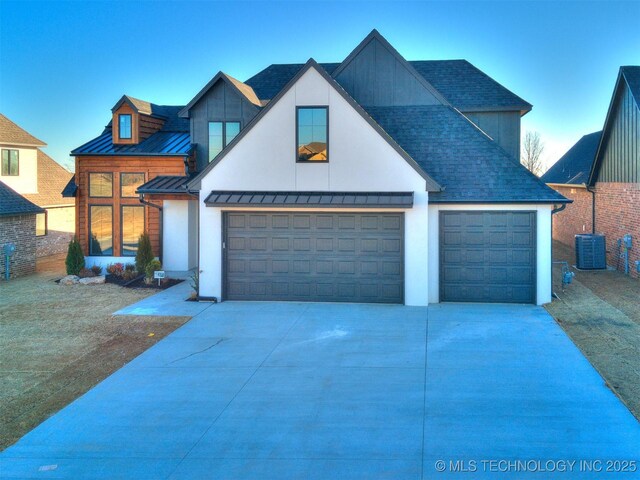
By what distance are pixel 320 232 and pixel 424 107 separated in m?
4.82

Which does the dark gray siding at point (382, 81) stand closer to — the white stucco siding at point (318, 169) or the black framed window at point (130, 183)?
the white stucco siding at point (318, 169)

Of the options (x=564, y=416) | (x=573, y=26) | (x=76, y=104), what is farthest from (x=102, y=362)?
(x=76, y=104)

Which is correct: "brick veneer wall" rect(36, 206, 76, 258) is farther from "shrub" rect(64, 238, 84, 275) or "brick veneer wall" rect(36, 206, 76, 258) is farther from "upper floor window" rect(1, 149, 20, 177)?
"shrub" rect(64, 238, 84, 275)

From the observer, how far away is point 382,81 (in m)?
16.3

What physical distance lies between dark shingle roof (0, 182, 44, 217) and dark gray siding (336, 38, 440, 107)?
11.6m

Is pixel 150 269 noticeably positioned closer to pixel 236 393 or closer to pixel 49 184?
pixel 236 393

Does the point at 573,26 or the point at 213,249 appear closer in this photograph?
the point at 213,249

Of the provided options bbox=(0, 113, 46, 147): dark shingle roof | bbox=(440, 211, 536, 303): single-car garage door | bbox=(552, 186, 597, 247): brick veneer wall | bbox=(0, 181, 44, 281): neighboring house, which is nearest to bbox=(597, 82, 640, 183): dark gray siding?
bbox=(552, 186, 597, 247): brick veneer wall

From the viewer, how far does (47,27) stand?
21781 mm

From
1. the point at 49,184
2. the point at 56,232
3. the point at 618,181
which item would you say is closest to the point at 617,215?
the point at 618,181

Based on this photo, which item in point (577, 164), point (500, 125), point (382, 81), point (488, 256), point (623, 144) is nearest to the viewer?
point (488, 256)

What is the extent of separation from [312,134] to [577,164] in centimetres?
2036

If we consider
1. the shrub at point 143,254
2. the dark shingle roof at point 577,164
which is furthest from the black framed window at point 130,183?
the dark shingle roof at point 577,164

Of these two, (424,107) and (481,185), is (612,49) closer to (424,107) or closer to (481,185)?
(424,107)
